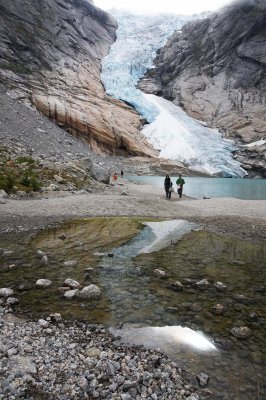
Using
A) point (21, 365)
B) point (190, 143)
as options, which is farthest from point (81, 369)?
point (190, 143)

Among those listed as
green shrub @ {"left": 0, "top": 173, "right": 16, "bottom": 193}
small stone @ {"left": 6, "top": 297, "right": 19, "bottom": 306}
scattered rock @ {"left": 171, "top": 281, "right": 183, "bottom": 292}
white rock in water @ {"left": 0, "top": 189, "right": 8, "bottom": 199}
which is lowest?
small stone @ {"left": 6, "top": 297, "right": 19, "bottom": 306}

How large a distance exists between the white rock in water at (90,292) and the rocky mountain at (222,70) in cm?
10455

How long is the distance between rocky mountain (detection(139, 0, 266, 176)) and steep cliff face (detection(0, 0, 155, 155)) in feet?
87.8

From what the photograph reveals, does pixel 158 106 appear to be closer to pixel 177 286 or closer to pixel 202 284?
pixel 202 284

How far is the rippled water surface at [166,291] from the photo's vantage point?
543 cm

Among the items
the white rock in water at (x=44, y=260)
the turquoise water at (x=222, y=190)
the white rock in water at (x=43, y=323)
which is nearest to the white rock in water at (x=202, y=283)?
the white rock in water at (x=43, y=323)

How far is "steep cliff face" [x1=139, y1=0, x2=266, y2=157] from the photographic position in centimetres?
11338

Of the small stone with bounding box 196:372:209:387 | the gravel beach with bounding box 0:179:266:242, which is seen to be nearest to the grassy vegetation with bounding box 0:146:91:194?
the gravel beach with bounding box 0:179:266:242

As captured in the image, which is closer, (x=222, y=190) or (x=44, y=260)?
(x=44, y=260)

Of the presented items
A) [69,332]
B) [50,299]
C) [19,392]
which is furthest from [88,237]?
[19,392]

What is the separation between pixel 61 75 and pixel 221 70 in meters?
61.2

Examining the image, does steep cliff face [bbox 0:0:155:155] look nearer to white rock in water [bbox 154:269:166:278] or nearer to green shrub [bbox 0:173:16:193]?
green shrub [bbox 0:173:16:193]

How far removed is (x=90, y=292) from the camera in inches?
293

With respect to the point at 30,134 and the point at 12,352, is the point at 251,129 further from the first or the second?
the point at 12,352
